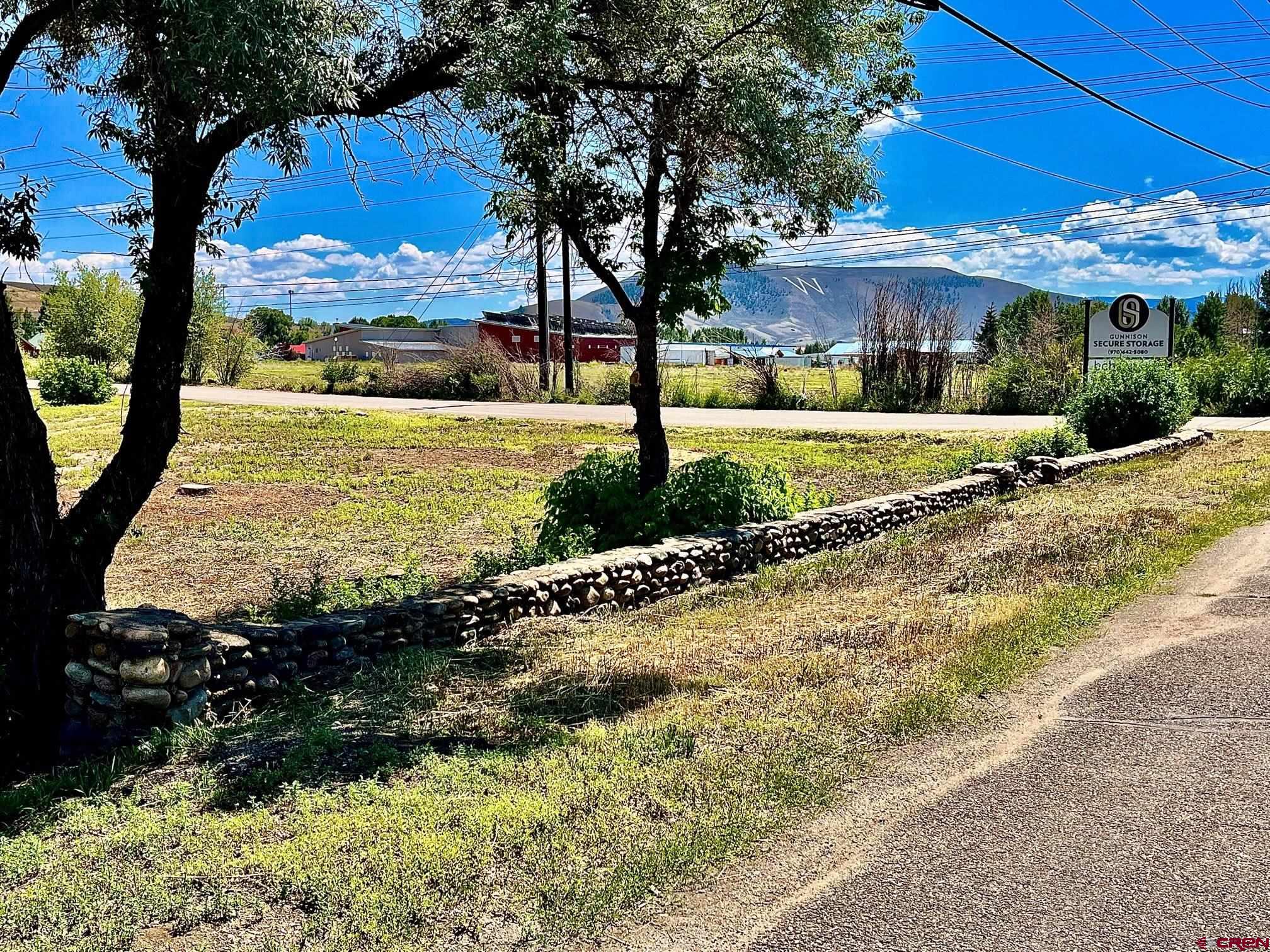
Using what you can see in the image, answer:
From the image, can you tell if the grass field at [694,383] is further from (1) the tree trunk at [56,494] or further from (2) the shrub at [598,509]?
(1) the tree trunk at [56,494]

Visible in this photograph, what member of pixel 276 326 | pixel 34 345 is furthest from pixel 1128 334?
pixel 276 326

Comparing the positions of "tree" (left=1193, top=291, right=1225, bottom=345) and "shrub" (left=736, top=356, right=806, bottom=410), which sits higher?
"tree" (left=1193, top=291, right=1225, bottom=345)

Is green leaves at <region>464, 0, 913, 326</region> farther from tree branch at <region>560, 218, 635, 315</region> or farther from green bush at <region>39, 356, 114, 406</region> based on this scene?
green bush at <region>39, 356, 114, 406</region>

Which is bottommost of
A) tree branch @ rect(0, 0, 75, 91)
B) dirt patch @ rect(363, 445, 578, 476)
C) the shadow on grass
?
the shadow on grass

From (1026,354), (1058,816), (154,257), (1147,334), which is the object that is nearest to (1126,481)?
(1147,334)

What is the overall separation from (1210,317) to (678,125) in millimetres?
57203

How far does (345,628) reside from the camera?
6754 millimetres

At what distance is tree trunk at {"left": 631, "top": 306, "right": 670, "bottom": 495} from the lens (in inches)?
406

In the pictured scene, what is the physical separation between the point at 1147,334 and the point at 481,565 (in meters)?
17.0

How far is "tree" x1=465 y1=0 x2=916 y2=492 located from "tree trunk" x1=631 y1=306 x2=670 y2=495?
2 centimetres

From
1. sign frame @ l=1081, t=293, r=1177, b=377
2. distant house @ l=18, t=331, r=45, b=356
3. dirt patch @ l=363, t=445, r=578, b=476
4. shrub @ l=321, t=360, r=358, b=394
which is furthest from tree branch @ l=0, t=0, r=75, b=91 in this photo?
distant house @ l=18, t=331, r=45, b=356

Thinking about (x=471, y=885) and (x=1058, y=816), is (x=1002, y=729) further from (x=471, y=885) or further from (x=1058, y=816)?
(x=471, y=885)

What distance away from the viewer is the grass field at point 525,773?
373 centimetres

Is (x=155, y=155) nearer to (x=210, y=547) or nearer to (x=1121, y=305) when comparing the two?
(x=210, y=547)
